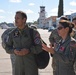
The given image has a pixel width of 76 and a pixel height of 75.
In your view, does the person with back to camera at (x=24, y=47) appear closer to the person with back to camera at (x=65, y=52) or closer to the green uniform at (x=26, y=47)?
the green uniform at (x=26, y=47)

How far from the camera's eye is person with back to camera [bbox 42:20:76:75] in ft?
13.8

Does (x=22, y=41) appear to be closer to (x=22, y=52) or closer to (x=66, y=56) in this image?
(x=22, y=52)

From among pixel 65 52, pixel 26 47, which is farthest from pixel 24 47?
pixel 65 52

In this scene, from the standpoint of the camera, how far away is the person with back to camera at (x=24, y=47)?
481cm

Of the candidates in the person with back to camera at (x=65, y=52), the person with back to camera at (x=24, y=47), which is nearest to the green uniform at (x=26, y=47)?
the person with back to camera at (x=24, y=47)

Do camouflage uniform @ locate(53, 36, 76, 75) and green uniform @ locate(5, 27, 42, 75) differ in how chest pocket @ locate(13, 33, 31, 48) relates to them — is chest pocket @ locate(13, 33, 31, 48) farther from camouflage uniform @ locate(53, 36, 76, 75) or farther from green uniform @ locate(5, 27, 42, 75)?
camouflage uniform @ locate(53, 36, 76, 75)

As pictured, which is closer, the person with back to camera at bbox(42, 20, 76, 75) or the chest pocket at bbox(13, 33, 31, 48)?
the person with back to camera at bbox(42, 20, 76, 75)

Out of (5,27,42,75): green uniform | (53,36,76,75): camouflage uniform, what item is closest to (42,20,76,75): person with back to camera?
(53,36,76,75): camouflage uniform

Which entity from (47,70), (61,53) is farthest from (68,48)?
(47,70)

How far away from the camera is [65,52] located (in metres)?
4.26

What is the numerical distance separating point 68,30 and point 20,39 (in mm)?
831

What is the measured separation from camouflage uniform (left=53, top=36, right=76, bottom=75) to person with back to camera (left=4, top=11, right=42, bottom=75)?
57 cm

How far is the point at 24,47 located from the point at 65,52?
0.83 metres

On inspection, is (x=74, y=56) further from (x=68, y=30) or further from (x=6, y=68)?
(x=6, y=68)
